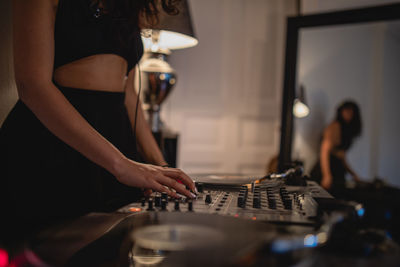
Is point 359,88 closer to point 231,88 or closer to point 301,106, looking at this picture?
point 301,106

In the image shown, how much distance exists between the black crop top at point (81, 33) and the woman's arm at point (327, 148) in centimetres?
193

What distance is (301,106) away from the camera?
2.69m

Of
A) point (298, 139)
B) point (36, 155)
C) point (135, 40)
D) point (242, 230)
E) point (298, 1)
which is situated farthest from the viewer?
point (298, 1)

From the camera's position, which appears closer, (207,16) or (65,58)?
(65,58)

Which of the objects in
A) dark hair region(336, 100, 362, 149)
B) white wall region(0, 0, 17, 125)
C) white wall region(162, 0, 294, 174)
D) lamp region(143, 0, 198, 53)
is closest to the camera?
white wall region(0, 0, 17, 125)

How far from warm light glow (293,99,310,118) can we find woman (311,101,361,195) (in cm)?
19

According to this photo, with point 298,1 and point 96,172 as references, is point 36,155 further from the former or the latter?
point 298,1

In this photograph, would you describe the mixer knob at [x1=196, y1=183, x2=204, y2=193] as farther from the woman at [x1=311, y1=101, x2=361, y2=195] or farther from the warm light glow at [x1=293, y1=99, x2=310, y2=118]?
the warm light glow at [x1=293, y1=99, x2=310, y2=118]

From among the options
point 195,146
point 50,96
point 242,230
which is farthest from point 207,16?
point 242,230

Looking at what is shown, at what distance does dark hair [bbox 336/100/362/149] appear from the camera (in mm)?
2479

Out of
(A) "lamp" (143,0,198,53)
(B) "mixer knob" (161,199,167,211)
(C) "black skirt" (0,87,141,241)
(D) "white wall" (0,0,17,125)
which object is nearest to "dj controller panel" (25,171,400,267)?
(B) "mixer knob" (161,199,167,211)

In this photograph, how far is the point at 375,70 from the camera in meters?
2.43

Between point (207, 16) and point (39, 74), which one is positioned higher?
point (207, 16)

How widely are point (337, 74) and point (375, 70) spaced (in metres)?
0.23
